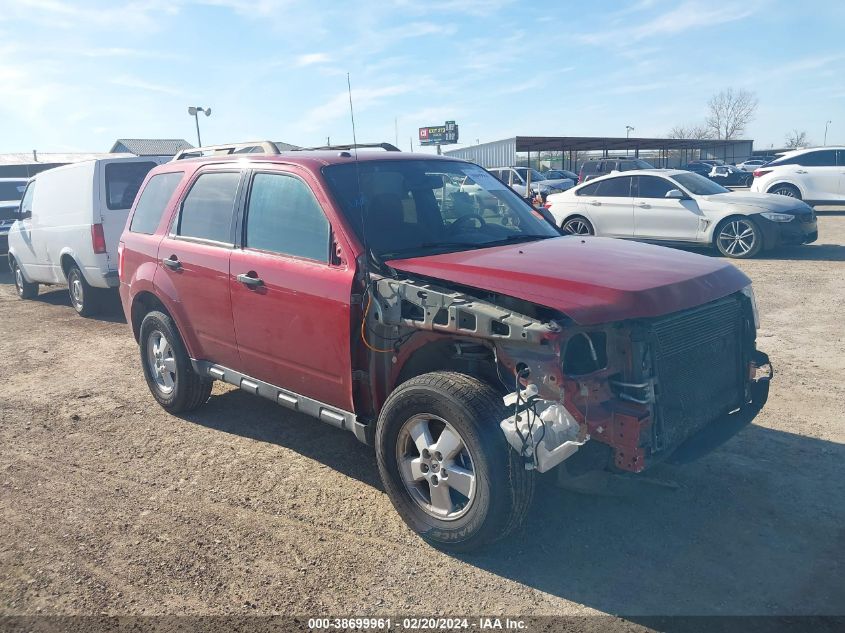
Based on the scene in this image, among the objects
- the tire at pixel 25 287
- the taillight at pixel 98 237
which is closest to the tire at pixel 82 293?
the taillight at pixel 98 237

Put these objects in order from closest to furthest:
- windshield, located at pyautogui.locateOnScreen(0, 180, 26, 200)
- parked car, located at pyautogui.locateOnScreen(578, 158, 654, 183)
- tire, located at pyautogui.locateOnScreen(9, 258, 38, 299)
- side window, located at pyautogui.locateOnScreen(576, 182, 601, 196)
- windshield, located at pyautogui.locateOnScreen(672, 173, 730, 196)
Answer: tire, located at pyautogui.locateOnScreen(9, 258, 38, 299), windshield, located at pyautogui.locateOnScreen(672, 173, 730, 196), side window, located at pyautogui.locateOnScreen(576, 182, 601, 196), windshield, located at pyautogui.locateOnScreen(0, 180, 26, 200), parked car, located at pyautogui.locateOnScreen(578, 158, 654, 183)

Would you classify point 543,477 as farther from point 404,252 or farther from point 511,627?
point 404,252

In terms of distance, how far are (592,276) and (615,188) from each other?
35.0ft

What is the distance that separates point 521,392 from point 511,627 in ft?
3.27

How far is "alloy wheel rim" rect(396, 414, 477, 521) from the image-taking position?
3426mm

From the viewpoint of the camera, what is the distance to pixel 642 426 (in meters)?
3.11

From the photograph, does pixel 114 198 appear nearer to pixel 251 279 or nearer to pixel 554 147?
pixel 251 279

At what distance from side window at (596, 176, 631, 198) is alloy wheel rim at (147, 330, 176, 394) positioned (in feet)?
32.8

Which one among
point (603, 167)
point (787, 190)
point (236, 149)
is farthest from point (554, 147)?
point (236, 149)

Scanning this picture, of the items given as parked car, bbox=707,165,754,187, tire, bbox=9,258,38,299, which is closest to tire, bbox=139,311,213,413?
tire, bbox=9,258,38,299

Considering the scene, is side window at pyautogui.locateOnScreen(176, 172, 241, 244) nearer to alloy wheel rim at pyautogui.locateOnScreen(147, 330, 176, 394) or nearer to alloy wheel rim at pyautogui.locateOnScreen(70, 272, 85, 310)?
alloy wheel rim at pyautogui.locateOnScreen(147, 330, 176, 394)

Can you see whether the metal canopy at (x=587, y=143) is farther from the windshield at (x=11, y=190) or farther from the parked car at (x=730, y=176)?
the windshield at (x=11, y=190)

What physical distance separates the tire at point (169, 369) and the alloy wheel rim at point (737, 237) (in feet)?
32.2

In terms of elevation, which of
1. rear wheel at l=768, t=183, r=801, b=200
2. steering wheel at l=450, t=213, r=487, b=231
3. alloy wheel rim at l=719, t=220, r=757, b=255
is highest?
steering wheel at l=450, t=213, r=487, b=231
